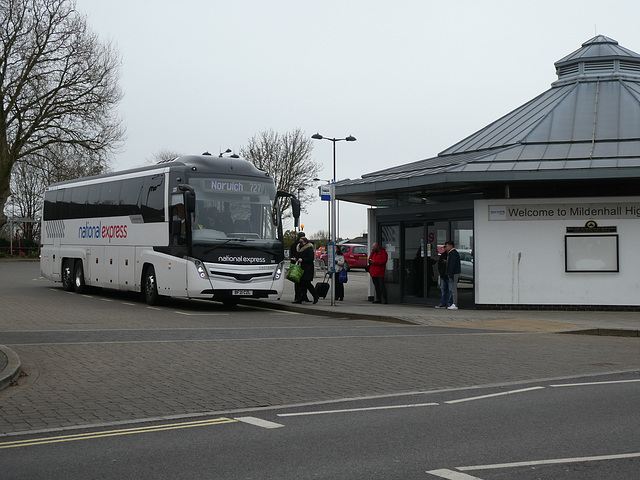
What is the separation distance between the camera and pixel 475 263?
69.5ft

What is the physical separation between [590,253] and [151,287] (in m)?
11.2

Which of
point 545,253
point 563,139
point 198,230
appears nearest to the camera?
point 198,230

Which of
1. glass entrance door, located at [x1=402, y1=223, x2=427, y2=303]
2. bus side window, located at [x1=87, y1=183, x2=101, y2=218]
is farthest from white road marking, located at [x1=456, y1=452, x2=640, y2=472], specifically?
bus side window, located at [x1=87, y1=183, x2=101, y2=218]

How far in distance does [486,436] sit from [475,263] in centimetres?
1468

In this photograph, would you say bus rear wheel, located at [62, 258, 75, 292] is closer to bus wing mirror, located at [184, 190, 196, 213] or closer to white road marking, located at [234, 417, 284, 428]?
bus wing mirror, located at [184, 190, 196, 213]

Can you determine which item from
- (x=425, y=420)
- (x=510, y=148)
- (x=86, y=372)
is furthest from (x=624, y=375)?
(x=510, y=148)

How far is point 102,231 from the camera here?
24.2 meters

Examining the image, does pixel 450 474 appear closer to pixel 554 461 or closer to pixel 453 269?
Result: pixel 554 461

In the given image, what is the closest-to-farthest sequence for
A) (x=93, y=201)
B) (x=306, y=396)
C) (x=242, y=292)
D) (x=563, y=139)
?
(x=306, y=396), (x=242, y=292), (x=563, y=139), (x=93, y=201)

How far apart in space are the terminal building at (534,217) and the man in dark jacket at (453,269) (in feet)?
1.52

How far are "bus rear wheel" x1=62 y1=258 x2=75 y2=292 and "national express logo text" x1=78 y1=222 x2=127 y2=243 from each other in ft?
5.17

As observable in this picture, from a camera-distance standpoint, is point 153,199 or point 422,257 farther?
point 422,257

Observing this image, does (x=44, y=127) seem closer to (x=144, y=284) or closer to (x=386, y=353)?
(x=144, y=284)

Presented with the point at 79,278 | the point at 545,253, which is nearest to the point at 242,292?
the point at 545,253
